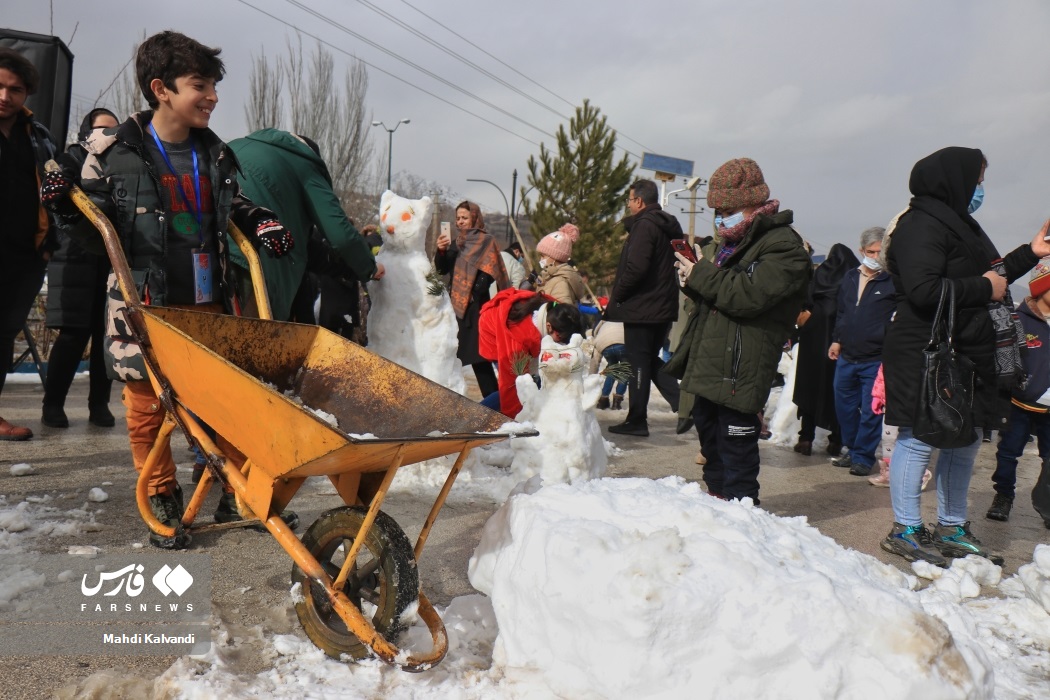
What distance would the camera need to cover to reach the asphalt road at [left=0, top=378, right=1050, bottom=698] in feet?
7.17

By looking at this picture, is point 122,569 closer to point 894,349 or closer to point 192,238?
A: point 192,238

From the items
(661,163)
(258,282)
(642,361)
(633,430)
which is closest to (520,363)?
(258,282)

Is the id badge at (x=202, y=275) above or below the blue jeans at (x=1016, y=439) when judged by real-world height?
above

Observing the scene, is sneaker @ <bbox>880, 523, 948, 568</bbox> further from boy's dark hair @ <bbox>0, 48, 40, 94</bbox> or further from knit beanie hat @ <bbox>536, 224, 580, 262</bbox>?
boy's dark hair @ <bbox>0, 48, 40, 94</bbox>

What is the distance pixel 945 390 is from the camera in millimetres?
3512

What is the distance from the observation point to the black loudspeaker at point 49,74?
17.3 feet

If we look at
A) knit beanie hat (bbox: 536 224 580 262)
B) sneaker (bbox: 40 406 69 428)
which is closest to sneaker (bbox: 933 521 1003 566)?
knit beanie hat (bbox: 536 224 580 262)

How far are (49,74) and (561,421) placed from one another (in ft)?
14.1

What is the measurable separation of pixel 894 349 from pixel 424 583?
2423 millimetres

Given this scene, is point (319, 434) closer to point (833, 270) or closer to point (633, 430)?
point (633, 430)

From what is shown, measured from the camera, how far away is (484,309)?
16.4 ft

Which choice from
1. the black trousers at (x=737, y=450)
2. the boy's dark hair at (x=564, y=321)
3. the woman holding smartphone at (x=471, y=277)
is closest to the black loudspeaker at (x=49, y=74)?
the woman holding smartphone at (x=471, y=277)

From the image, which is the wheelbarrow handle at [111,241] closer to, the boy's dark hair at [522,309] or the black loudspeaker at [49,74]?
the boy's dark hair at [522,309]

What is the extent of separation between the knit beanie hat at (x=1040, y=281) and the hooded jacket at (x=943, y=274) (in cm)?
110
